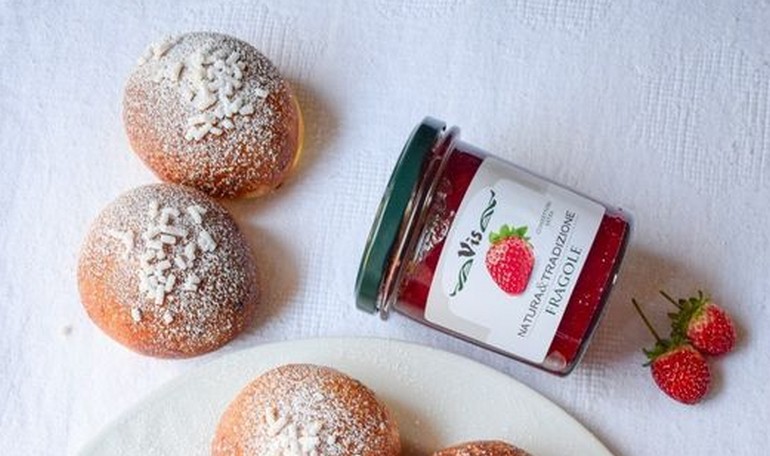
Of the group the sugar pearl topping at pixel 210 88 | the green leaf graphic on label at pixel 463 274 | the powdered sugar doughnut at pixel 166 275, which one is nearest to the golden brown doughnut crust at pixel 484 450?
the green leaf graphic on label at pixel 463 274

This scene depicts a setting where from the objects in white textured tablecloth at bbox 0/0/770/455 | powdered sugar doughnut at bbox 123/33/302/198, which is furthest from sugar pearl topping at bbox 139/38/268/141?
white textured tablecloth at bbox 0/0/770/455

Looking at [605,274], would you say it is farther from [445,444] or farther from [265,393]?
[265,393]

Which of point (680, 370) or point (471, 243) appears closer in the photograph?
point (471, 243)

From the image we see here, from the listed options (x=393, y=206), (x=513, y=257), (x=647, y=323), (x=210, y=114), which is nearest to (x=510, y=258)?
(x=513, y=257)

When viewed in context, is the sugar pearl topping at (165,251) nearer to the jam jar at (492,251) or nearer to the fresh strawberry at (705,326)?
A: the jam jar at (492,251)

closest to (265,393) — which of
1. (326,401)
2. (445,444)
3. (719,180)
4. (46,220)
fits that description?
(326,401)

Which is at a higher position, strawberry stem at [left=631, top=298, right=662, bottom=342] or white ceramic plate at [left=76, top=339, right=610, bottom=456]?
strawberry stem at [left=631, top=298, right=662, bottom=342]

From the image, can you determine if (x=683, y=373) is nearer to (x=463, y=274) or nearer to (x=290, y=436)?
(x=463, y=274)

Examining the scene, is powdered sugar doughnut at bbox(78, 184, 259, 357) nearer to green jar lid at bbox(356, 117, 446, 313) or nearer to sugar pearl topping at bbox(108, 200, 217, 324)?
sugar pearl topping at bbox(108, 200, 217, 324)
